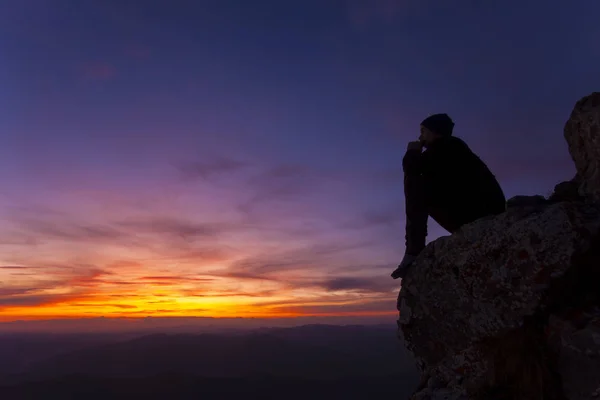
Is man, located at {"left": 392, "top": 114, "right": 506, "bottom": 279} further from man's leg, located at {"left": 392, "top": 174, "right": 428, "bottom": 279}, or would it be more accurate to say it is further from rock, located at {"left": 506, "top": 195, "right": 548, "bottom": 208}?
rock, located at {"left": 506, "top": 195, "right": 548, "bottom": 208}

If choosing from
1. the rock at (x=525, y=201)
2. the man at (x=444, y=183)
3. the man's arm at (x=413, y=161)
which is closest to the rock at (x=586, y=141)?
the rock at (x=525, y=201)

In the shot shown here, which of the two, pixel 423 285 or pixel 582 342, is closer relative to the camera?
pixel 582 342

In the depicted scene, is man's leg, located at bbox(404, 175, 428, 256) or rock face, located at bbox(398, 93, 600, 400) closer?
rock face, located at bbox(398, 93, 600, 400)

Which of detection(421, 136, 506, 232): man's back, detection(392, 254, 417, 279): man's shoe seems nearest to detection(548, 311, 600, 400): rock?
detection(421, 136, 506, 232): man's back

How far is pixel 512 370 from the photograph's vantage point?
548cm

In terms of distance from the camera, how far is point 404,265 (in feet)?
24.1

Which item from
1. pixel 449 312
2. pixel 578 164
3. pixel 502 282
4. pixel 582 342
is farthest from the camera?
pixel 578 164

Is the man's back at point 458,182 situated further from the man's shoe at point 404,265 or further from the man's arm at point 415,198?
the man's shoe at point 404,265

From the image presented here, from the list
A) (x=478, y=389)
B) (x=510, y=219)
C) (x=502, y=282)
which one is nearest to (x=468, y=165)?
(x=510, y=219)

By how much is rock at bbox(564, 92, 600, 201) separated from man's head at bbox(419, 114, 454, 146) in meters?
2.28

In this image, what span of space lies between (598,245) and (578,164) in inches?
104

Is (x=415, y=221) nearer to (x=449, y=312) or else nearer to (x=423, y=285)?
(x=423, y=285)

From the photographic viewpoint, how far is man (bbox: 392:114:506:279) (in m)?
6.87

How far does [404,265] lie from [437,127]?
2636mm
